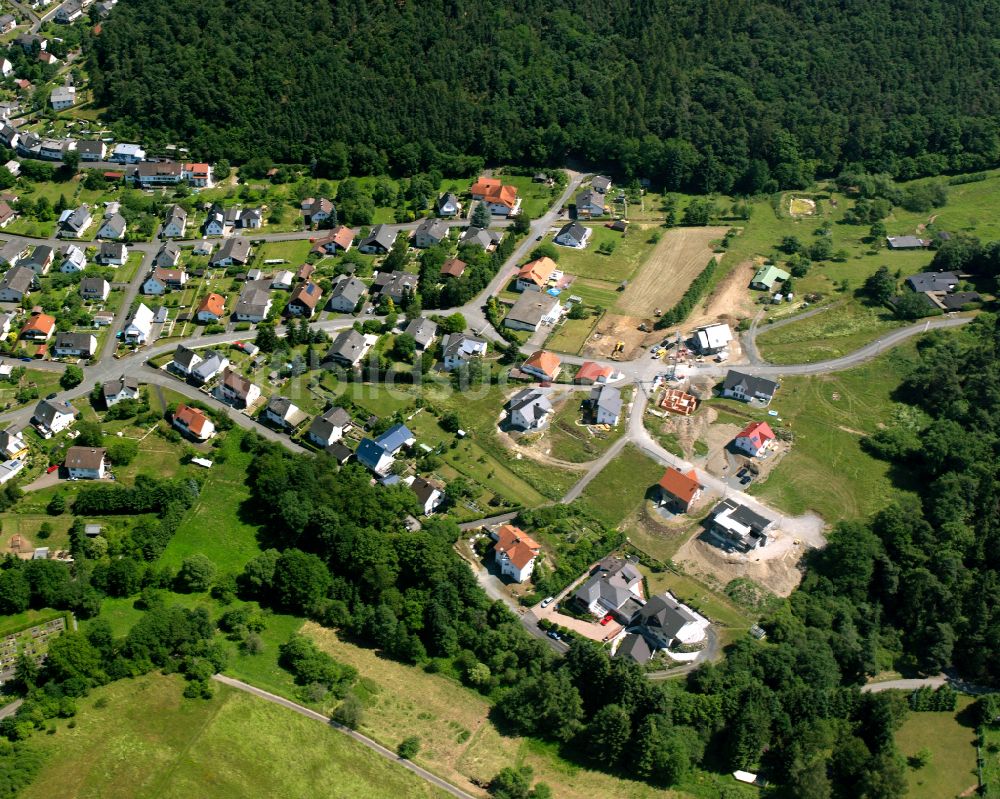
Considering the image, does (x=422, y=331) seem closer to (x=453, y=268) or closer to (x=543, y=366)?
(x=453, y=268)

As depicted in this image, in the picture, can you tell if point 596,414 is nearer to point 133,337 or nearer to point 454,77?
point 133,337

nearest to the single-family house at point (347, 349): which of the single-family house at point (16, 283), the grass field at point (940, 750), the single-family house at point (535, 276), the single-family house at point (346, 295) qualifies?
the single-family house at point (346, 295)

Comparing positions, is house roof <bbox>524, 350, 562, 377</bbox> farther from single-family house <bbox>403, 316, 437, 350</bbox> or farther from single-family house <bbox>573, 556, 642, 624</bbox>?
single-family house <bbox>573, 556, 642, 624</bbox>

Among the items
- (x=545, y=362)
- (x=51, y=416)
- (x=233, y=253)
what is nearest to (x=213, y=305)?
(x=233, y=253)

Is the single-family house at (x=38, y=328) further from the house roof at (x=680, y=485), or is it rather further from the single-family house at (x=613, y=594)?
the house roof at (x=680, y=485)

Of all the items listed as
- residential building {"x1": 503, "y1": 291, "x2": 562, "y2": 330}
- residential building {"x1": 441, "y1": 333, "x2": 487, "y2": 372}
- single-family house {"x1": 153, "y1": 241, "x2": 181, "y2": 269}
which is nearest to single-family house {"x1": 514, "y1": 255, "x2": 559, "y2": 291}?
residential building {"x1": 503, "y1": 291, "x2": 562, "y2": 330}

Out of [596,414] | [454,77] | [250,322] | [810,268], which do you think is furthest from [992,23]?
[250,322]
